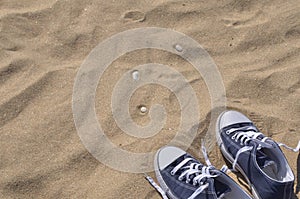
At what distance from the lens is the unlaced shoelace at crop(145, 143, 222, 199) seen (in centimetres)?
201

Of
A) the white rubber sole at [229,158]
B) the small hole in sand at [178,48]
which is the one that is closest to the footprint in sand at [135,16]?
the small hole in sand at [178,48]

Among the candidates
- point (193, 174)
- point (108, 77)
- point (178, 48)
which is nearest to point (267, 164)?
point (193, 174)

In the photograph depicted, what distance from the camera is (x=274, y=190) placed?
6.36 ft

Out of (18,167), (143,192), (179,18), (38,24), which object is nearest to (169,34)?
(179,18)

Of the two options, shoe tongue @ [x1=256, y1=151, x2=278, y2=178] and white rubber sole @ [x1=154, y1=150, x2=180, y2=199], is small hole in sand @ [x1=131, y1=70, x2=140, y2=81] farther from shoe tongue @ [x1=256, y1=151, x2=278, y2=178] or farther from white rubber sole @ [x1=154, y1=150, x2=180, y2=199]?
shoe tongue @ [x1=256, y1=151, x2=278, y2=178]

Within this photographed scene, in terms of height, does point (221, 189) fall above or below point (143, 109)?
Result: below

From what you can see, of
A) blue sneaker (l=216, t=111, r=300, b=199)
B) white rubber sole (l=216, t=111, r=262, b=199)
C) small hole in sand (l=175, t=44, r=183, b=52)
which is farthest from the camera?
small hole in sand (l=175, t=44, r=183, b=52)

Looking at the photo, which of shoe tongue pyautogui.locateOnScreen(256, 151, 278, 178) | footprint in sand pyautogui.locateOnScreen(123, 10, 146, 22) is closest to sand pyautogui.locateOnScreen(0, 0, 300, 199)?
footprint in sand pyautogui.locateOnScreen(123, 10, 146, 22)

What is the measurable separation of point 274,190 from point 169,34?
1.00 m

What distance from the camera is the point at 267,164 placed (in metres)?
2.04

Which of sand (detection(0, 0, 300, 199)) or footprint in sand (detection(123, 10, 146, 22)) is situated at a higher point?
footprint in sand (detection(123, 10, 146, 22))

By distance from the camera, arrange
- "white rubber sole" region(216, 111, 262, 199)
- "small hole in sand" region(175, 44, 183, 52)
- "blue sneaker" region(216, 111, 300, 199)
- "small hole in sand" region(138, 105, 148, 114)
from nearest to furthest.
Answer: "blue sneaker" region(216, 111, 300, 199) → "white rubber sole" region(216, 111, 262, 199) → "small hole in sand" region(138, 105, 148, 114) → "small hole in sand" region(175, 44, 183, 52)

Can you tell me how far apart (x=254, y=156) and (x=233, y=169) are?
18 centimetres

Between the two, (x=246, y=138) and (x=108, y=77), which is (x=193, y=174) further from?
(x=108, y=77)
